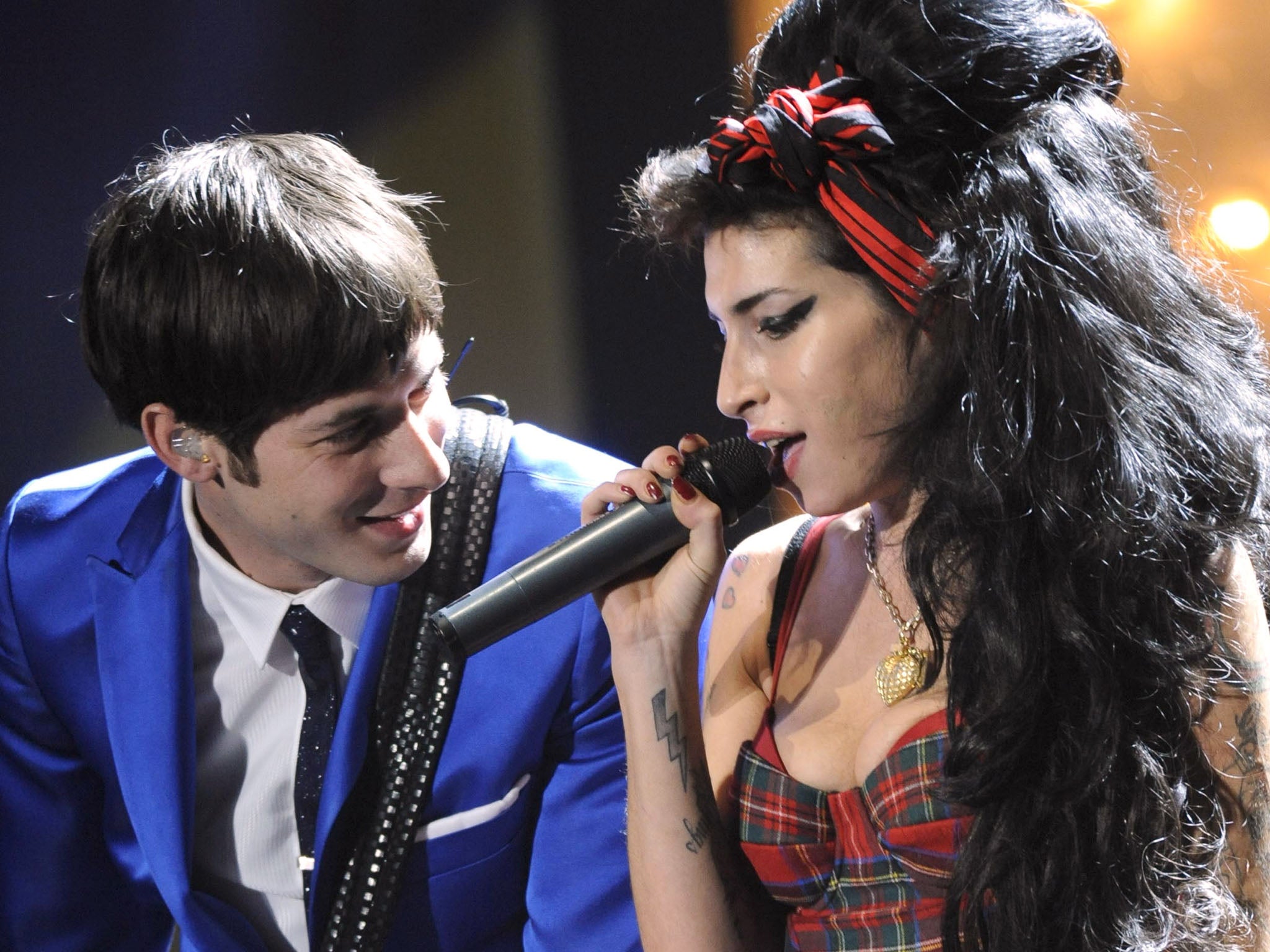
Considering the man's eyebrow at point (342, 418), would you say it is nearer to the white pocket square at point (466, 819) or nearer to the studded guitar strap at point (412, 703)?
the studded guitar strap at point (412, 703)

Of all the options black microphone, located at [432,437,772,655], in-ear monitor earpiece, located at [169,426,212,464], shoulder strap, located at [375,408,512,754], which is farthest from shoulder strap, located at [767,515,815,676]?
in-ear monitor earpiece, located at [169,426,212,464]

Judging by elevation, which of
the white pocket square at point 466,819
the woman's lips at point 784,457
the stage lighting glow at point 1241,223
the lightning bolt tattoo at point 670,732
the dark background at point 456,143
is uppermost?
the dark background at point 456,143

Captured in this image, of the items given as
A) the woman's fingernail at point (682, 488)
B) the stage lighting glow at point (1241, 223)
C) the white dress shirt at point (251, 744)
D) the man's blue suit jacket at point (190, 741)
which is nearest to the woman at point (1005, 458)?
the woman's fingernail at point (682, 488)

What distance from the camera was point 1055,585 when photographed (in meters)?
1.21

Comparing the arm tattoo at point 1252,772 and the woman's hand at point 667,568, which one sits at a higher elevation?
the woman's hand at point 667,568

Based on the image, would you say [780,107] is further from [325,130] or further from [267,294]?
[325,130]

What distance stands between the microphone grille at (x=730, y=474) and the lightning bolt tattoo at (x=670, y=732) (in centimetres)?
24

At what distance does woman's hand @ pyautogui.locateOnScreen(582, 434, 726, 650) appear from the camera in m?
1.23

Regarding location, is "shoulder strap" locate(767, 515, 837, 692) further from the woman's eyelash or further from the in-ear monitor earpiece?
the in-ear monitor earpiece

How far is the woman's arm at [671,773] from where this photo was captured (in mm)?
1347

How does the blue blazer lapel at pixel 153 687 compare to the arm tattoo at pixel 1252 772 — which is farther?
the blue blazer lapel at pixel 153 687

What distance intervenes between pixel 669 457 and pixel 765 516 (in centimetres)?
123

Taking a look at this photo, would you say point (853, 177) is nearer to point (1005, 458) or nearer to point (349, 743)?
point (1005, 458)

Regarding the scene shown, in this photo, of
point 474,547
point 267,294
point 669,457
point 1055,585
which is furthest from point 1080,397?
point 267,294
